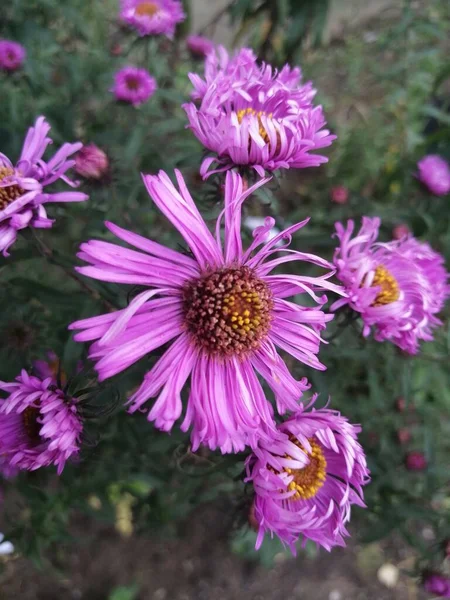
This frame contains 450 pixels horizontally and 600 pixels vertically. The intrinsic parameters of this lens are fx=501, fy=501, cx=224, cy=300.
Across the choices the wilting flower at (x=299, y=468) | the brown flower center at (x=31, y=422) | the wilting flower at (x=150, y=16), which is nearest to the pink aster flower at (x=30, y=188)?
the brown flower center at (x=31, y=422)

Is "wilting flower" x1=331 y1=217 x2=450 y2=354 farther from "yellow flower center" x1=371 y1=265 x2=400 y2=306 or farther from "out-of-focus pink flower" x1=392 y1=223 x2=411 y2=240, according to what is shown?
"out-of-focus pink flower" x1=392 y1=223 x2=411 y2=240

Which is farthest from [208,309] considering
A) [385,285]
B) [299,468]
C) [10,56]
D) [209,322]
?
[10,56]

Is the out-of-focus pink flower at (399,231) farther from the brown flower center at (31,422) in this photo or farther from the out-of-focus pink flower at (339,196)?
the brown flower center at (31,422)

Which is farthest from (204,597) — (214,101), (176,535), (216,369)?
(214,101)

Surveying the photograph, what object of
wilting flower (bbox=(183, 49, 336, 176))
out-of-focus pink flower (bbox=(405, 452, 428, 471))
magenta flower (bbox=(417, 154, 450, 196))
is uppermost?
wilting flower (bbox=(183, 49, 336, 176))

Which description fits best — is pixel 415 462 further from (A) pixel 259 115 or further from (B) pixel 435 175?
(A) pixel 259 115

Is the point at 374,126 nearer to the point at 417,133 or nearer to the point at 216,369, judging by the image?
the point at 417,133

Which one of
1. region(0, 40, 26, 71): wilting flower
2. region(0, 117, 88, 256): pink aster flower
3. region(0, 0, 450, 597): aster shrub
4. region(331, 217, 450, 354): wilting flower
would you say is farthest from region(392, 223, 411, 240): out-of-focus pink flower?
region(0, 40, 26, 71): wilting flower

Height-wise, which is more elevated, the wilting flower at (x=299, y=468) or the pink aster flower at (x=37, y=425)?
the pink aster flower at (x=37, y=425)
